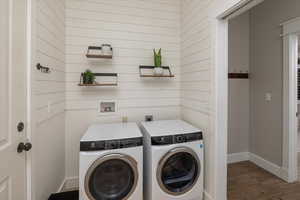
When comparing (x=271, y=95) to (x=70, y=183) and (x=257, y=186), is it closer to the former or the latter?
(x=257, y=186)

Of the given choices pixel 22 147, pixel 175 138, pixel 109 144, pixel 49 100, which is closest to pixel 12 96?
pixel 22 147

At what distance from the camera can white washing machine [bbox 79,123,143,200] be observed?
1.37 metres

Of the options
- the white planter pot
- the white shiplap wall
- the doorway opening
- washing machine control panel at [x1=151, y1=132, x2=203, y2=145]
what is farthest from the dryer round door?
the white planter pot

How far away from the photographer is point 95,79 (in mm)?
2133

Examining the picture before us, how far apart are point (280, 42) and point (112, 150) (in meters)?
2.83

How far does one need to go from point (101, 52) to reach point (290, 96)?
9.06 feet

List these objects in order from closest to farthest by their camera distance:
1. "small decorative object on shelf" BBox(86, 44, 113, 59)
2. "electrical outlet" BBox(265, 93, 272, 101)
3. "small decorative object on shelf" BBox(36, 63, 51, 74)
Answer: "small decorative object on shelf" BBox(36, 63, 51, 74), "small decorative object on shelf" BBox(86, 44, 113, 59), "electrical outlet" BBox(265, 93, 272, 101)

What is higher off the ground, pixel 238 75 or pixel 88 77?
pixel 238 75

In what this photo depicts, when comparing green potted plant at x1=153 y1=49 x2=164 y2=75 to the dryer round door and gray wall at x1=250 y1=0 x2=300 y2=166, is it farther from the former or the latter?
gray wall at x1=250 y1=0 x2=300 y2=166

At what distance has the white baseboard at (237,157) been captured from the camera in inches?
108

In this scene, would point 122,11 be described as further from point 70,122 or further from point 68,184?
point 68,184

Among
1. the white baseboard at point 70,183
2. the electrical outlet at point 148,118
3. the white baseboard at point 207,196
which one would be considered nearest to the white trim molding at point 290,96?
the white baseboard at point 207,196

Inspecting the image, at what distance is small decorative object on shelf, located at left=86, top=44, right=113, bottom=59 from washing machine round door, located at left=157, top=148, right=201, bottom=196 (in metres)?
1.51

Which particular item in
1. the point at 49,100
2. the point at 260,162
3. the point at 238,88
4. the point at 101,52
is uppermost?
the point at 101,52
